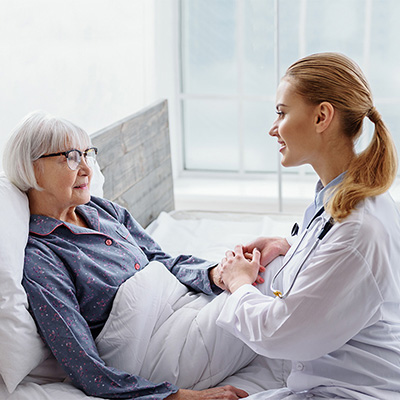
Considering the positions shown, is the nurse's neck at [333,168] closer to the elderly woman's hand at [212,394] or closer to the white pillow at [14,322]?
the elderly woman's hand at [212,394]

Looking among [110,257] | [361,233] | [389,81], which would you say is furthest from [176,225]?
[389,81]

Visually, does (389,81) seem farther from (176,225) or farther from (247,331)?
(247,331)

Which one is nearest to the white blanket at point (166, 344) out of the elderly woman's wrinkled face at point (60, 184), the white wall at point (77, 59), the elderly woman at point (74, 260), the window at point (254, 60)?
the elderly woman at point (74, 260)

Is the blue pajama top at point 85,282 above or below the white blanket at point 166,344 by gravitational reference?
above

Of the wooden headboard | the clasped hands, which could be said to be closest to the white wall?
the wooden headboard

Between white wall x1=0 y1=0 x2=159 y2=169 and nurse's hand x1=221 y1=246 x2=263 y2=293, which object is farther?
white wall x1=0 y1=0 x2=159 y2=169

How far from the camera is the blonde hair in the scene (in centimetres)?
131

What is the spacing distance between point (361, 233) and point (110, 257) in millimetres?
752

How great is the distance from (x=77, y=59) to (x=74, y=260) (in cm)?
154

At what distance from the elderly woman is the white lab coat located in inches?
8.6

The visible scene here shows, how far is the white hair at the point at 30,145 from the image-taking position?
63.4 inches

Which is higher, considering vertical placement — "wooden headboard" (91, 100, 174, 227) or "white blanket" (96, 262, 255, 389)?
"wooden headboard" (91, 100, 174, 227)

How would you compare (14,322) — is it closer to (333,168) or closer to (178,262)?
(178,262)

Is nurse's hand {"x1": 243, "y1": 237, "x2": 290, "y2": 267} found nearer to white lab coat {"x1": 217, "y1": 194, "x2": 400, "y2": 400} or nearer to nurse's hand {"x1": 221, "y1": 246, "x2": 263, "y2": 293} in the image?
nurse's hand {"x1": 221, "y1": 246, "x2": 263, "y2": 293}
